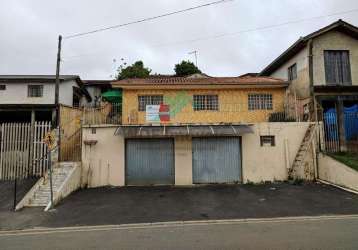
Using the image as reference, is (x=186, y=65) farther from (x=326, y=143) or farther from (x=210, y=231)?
(x=210, y=231)

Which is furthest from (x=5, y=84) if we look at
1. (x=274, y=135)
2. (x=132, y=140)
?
(x=274, y=135)

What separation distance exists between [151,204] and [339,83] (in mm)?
14042

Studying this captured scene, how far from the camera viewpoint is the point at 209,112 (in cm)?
1917

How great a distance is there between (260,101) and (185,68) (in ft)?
63.2

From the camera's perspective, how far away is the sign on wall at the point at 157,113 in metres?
18.6

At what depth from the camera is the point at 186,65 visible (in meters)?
37.3

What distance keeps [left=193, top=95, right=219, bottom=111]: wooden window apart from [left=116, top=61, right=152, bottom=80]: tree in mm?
17046

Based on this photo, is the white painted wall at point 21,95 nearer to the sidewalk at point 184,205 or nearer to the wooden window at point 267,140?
the sidewalk at point 184,205

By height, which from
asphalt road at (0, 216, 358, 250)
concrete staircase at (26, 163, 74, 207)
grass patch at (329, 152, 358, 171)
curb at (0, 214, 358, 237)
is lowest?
curb at (0, 214, 358, 237)

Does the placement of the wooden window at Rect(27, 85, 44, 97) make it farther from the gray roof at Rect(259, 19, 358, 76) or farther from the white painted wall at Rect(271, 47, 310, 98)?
the white painted wall at Rect(271, 47, 310, 98)

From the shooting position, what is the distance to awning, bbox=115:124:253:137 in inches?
599

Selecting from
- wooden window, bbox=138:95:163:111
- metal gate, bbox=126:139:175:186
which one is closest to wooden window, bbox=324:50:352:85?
wooden window, bbox=138:95:163:111

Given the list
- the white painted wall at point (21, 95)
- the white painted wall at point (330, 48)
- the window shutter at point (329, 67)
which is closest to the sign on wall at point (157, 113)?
the white painted wall at point (330, 48)

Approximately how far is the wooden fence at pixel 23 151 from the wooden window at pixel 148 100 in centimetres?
587
